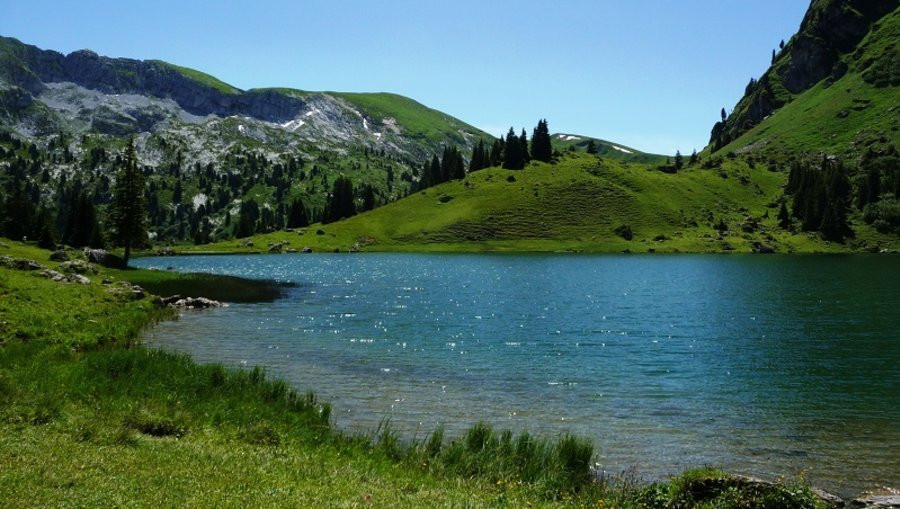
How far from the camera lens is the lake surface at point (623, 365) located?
25.2 meters

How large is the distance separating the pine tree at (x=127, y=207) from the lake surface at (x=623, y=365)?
45222mm

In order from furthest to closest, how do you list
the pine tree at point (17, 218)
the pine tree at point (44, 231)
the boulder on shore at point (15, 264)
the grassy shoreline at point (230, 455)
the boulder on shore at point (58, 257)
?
the pine tree at point (17, 218), the pine tree at point (44, 231), the boulder on shore at point (58, 257), the boulder on shore at point (15, 264), the grassy shoreline at point (230, 455)

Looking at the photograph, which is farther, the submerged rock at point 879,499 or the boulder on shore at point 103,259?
the boulder on shore at point 103,259

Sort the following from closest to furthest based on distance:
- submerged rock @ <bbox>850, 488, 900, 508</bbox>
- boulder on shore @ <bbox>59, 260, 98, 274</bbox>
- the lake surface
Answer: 1. submerged rock @ <bbox>850, 488, 900, 508</bbox>
2. the lake surface
3. boulder on shore @ <bbox>59, 260, 98, 274</bbox>

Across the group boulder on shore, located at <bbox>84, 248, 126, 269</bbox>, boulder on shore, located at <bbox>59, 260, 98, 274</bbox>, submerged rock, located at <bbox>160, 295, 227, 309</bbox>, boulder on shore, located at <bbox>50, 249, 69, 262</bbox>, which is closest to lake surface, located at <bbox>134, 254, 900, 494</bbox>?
submerged rock, located at <bbox>160, 295, 227, 309</bbox>

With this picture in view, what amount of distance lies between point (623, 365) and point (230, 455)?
30.3m

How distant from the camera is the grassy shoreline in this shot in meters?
13.8

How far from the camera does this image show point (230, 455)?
16.8 metres

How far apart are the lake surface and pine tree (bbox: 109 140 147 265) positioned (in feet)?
148

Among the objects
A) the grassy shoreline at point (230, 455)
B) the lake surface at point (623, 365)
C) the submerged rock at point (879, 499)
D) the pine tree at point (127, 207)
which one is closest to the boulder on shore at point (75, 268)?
the lake surface at point (623, 365)

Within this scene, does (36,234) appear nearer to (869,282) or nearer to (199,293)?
(199,293)

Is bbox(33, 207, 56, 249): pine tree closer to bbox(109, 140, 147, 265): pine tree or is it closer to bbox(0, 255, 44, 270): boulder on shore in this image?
bbox(109, 140, 147, 265): pine tree

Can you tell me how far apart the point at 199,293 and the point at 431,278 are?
4579 cm

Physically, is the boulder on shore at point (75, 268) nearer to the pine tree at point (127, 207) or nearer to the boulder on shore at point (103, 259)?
the boulder on shore at point (103, 259)
